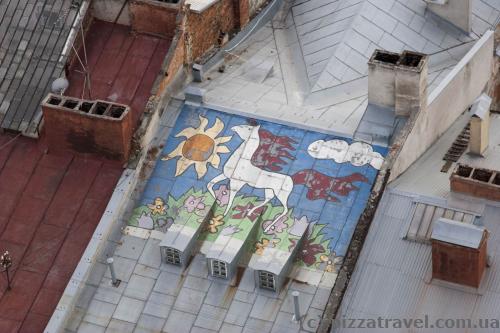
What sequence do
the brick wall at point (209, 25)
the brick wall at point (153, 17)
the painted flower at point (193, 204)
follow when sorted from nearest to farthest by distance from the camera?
1. the painted flower at point (193, 204)
2. the brick wall at point (153, 17)
3. the brick wall at point (209, 25)

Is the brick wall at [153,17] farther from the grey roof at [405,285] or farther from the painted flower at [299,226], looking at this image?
the grey roof at [405,285]

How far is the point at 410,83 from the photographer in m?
60.2

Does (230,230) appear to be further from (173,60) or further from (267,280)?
(173,60)

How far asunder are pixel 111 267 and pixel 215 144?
821cm

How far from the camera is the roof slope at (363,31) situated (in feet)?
226

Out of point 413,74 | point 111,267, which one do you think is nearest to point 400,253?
point 413,74

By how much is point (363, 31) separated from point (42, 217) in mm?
20430

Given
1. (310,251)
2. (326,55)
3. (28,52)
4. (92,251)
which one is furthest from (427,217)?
(28,52)

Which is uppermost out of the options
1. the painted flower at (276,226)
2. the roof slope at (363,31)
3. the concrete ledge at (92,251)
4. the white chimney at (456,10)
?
the white chimney at (456,10)

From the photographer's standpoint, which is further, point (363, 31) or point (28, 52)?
point (363, 31)

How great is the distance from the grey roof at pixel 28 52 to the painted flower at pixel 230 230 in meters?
10.8

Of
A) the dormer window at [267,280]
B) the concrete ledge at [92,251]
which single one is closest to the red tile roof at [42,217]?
the concrete ledge at [92,251]

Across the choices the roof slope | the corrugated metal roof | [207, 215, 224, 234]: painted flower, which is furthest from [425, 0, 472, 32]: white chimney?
[207, 215, 224, 234]: painted flower

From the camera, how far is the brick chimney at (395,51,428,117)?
59.9m
